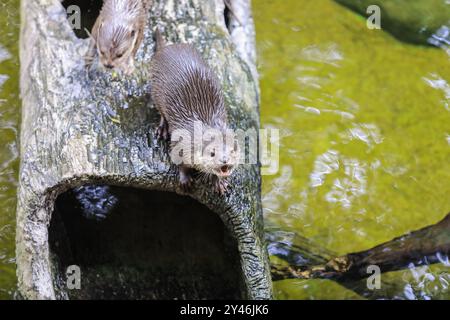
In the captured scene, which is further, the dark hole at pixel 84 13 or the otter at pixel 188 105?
the dark hole at pixel 84 13

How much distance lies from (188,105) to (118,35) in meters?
0.56

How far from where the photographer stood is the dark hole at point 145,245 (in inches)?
142

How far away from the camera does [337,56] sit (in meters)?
4.87

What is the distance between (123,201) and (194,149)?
928mm

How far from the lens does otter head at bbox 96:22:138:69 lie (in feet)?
10.9

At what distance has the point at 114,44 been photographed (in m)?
3.35

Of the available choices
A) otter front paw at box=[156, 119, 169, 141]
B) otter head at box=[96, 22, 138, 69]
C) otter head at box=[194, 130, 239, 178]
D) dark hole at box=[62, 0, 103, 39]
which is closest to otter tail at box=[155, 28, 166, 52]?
otter head at box=[96, 22, 138, 69]

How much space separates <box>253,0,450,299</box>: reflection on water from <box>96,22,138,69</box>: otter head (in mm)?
1299

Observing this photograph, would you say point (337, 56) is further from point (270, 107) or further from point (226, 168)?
point (226, 168)

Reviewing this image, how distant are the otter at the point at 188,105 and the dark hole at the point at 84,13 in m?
0.93

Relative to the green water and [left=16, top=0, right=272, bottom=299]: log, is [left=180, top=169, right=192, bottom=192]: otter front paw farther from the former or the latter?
the green water

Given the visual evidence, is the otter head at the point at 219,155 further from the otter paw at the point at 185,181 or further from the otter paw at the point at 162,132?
the otter paw at the point at 162,132

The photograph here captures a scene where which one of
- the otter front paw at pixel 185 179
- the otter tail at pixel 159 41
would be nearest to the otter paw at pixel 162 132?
the otter front paw at pixel 185 179

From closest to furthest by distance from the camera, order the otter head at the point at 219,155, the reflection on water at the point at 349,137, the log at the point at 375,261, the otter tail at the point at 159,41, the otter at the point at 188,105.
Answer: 1. the otter head at the point at 219,155
2. the otter at the point at 188,105
3. the otter tail at the point at 159,41
4. the log at the point at 375,261
5. the reflection on water at the point at 349,137
